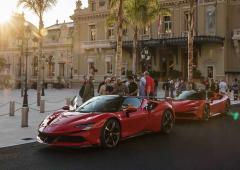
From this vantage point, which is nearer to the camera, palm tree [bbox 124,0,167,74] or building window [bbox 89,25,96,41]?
palm tree [bbox 124,0,167,74]

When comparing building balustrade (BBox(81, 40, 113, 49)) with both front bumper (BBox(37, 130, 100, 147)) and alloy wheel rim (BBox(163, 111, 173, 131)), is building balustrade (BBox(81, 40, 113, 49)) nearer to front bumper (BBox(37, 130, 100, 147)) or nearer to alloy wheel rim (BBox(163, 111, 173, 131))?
alloy wheel rim (BBox(163, 111, 173, 131))

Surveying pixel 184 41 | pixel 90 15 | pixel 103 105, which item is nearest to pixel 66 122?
pixel 103 105

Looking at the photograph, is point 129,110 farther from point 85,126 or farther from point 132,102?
point 85,126

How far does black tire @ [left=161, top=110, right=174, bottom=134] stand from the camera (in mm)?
10910

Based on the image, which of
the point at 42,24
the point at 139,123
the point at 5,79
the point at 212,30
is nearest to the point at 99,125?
the point at 139,123

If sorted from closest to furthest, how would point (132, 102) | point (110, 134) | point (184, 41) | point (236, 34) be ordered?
point (110, 134) → point (132, 102) → point (184, 41) → point (236, 34)

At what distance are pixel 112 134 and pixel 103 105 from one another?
102 cm

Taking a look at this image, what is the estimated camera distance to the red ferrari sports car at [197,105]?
551 inches

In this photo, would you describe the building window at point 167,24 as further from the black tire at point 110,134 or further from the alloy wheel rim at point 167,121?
the black tire at point 110,134

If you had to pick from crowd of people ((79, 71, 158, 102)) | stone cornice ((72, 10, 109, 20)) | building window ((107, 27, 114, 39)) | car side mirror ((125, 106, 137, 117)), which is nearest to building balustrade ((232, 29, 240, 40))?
building window ((107, 27, 114, 39))

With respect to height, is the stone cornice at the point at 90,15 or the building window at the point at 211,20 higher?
the stone cornice at the point at 90,15

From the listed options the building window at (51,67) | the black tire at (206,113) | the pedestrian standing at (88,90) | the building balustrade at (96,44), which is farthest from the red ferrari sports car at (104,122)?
the building window at (51,67)

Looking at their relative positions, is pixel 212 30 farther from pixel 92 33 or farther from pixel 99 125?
pixel 99 125

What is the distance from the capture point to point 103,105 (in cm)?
954
